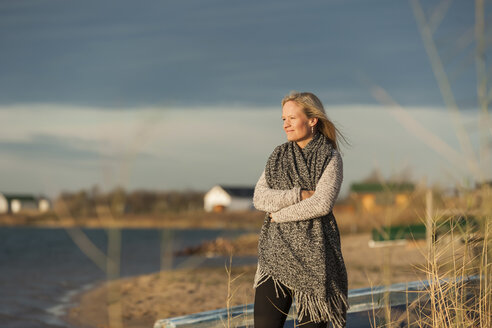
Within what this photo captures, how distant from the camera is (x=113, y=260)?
142 cm

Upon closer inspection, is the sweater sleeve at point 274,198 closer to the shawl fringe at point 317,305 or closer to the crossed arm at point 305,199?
the crossed arm at point 305,199

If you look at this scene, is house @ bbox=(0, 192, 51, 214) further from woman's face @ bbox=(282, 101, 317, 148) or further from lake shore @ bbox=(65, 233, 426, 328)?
woman's face @ bbox=(282, 101, 317, 148)

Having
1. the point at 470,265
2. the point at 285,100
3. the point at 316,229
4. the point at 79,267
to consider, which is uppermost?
the point at 285,100

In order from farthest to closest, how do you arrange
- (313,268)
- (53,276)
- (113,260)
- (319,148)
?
(53,276), (319,148), (313,268), (113,260)

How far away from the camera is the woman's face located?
2.92m

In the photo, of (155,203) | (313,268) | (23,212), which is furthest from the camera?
(23,212)

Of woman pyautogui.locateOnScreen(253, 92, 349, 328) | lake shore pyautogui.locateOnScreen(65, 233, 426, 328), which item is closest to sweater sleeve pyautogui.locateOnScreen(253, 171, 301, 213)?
woman pyautogui.locateOnScreen(253, 92, 349, 328)

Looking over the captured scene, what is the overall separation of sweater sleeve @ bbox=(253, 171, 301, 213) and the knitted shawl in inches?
3.6

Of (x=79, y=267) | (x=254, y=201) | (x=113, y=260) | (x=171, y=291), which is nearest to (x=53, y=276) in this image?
(x=79, y=267)

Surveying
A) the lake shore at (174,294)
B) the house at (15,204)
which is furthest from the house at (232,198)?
the lake shore at (174,294)

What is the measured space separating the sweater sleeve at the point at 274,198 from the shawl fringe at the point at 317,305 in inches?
13.1

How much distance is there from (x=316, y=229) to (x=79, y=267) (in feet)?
60.7

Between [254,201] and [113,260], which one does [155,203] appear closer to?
[113,260]

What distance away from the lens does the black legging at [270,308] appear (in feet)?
9.11
